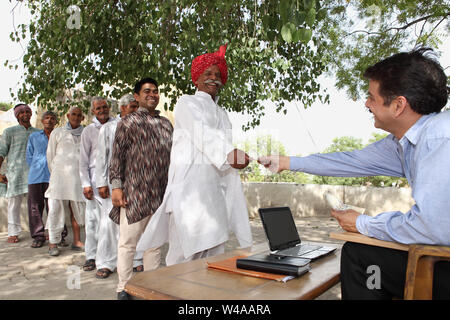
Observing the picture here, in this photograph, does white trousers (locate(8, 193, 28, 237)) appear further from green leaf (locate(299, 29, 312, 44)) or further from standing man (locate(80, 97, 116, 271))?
green leaf (locate(299, 29, 312, 44))

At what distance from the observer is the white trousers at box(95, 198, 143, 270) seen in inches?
151

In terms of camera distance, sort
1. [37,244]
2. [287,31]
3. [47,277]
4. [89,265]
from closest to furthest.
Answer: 1. [287,31]
2. [47,277]
3. [89,265]
4. [37,244]

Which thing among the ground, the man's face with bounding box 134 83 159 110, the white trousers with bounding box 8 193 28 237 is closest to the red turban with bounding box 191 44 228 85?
the man's face with bounding box 134 83 159 110

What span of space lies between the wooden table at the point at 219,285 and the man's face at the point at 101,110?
2.89 m

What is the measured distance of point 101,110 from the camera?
4.21m

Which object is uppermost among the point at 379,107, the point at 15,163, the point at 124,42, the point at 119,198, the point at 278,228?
the point at 124,42

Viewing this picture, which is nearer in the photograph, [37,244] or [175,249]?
[175,249]

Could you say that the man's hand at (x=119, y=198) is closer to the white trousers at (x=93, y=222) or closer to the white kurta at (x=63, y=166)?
the white trousers at (x=93, y=222)

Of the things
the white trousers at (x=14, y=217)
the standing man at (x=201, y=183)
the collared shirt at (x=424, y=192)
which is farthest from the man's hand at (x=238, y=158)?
the white trousers at (x=14, y=217)

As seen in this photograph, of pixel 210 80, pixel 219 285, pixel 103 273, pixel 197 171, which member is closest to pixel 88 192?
pixel 103 273

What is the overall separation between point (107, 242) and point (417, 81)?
3.27 m

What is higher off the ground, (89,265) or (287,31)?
(287,31)

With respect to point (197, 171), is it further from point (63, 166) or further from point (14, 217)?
point (14, 217)

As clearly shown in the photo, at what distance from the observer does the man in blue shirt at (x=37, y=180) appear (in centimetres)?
506
